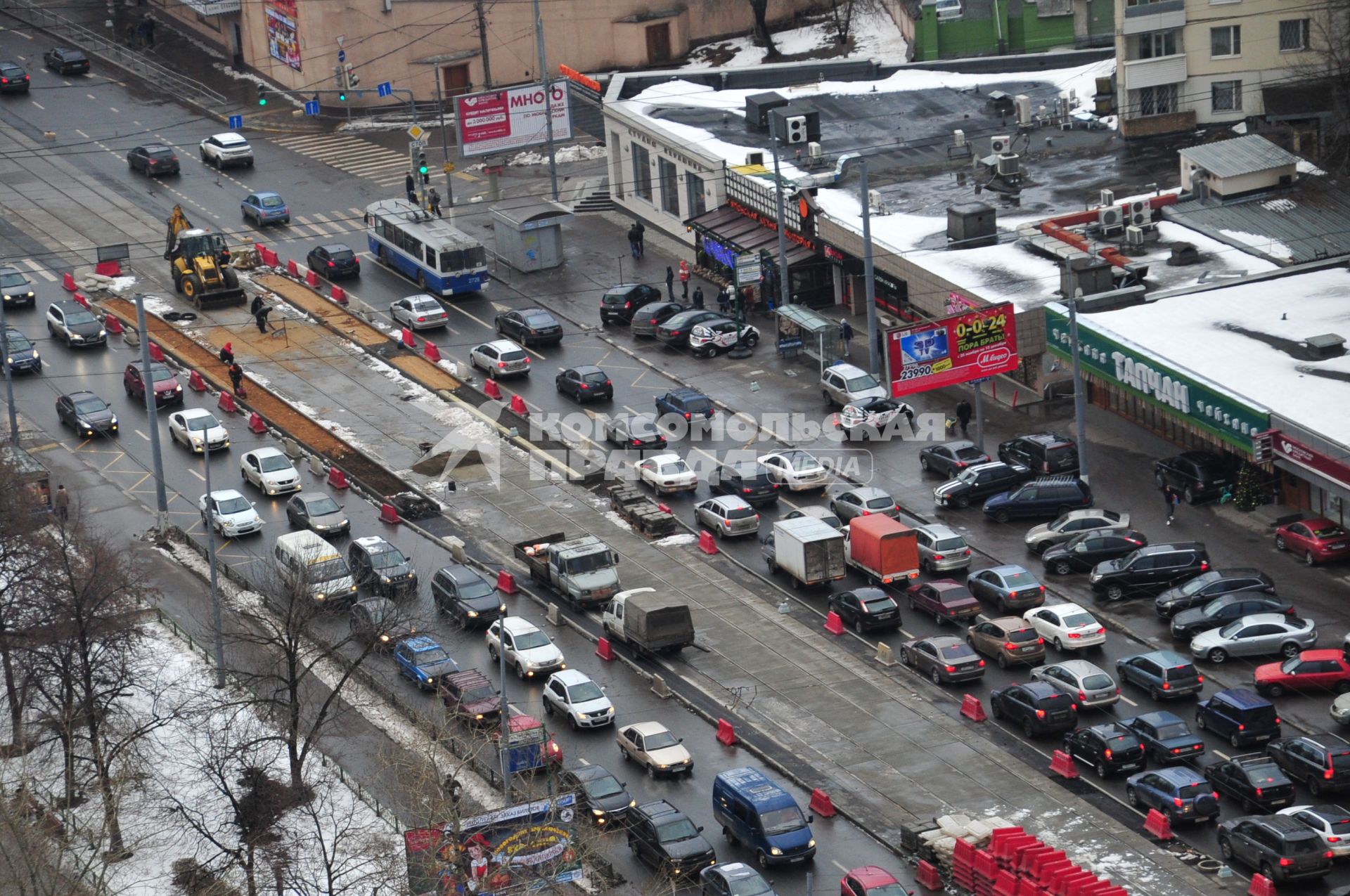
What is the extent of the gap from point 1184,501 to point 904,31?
54518 mm

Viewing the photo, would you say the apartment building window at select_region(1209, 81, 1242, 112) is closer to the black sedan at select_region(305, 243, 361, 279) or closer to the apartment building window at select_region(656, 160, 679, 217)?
the apartment building window at select_region(656, 160, 679, 217)

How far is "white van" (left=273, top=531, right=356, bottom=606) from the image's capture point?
209 ft

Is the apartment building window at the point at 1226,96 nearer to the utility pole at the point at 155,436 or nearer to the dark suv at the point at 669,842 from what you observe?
the utility pole at the point at 155,436

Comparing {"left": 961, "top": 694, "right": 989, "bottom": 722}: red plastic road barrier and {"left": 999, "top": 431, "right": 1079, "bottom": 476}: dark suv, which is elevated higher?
{"left": 999, "top": 431, "right": 1079, "bottom": 476}: dark suv

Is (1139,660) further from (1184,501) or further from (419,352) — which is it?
(419,352)

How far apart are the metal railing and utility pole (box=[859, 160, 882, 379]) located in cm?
4771

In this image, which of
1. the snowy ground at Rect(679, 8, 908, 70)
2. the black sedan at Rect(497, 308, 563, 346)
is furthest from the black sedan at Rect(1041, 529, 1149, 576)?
the snowy ground at Rect(679, 8, 908, 70)

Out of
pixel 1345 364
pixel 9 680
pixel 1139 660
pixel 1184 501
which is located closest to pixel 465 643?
pixel 9 680

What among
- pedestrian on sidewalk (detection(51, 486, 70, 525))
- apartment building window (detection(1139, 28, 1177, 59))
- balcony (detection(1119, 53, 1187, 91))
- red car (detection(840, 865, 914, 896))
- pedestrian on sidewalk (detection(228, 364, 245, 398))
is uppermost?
apartment building window (detection(1139, 28, 1177, 59))

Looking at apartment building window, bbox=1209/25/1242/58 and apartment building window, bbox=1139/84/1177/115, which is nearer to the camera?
apartment building window, bbox=1209/25/1242/58

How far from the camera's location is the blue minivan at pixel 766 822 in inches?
2109

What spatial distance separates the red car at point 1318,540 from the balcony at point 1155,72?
110 ft

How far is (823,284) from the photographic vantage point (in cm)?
9275

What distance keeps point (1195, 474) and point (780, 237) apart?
23.4 metres
